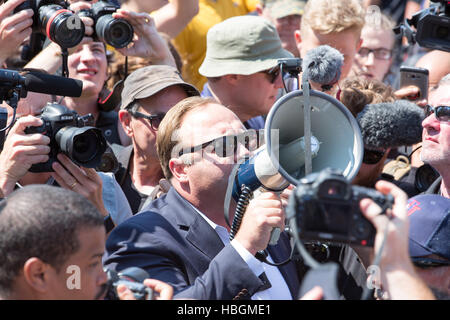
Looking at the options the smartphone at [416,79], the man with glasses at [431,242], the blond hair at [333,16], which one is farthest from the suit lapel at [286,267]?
the blond hair at [333,16]

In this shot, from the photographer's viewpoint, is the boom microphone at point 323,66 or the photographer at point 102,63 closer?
the boom microphone at point 323,66

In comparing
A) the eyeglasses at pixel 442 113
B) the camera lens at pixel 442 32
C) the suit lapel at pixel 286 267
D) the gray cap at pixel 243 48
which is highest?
the camera lens at pixel 442 32

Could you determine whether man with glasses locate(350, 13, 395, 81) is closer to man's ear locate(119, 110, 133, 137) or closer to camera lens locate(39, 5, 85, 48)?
man's ear locate(119, 110, 133, 137)

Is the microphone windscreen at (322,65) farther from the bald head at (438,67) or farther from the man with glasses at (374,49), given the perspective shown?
the man with glasses at (374,49)

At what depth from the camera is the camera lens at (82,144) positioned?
357 centimetres

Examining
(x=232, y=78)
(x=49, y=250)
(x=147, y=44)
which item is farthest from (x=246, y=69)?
(x=49, y=250)

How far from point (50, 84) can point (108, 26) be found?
0.92 metres

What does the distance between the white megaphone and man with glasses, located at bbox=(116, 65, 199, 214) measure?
1.36 m

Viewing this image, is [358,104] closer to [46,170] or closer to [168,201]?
[168,201]

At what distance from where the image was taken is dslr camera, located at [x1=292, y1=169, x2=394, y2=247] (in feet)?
6.81

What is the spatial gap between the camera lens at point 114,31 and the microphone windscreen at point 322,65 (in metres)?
1.47

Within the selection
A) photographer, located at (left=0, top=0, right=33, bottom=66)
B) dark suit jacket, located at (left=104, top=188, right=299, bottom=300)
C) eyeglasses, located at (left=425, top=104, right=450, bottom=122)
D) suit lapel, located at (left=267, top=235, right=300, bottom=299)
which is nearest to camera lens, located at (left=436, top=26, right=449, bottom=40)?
eyeglasses, located at (left=425, top=104, right=450, bottom=122)

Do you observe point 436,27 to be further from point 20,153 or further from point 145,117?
point 20,153
